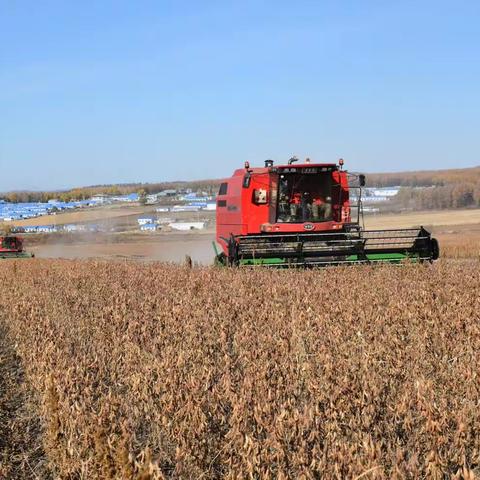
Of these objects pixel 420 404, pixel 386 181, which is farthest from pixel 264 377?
pixel 386 181

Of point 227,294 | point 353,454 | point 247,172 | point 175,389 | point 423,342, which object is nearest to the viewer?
point 353,454

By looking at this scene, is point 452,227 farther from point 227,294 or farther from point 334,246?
point 227,294

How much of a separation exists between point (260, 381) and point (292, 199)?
10.2 meters

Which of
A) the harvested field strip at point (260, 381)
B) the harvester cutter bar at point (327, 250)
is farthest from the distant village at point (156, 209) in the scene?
the harvested field strip at point (260, 381)

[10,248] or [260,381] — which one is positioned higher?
[260,381]

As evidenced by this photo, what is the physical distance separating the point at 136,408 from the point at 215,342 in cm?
181

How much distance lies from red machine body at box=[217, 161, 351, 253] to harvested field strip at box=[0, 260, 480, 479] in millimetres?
5583

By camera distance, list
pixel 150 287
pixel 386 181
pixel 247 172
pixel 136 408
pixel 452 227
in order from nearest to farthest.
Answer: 1. pixel 136 408
2. pixel 150 287
3. pixel 247 172
4. pixel 452 227
5. pixel 386 181

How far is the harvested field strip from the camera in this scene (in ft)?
9.45

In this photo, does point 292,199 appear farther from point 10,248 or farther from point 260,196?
point 10,248

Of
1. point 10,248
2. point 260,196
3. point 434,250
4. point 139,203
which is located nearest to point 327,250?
point 434,250

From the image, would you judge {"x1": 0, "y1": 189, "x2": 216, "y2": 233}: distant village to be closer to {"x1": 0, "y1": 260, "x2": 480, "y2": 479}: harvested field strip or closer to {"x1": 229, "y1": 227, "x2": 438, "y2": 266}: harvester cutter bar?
{"x1": 229, "y1": 227, "x2": 438, "y2": 266}: harvester cutter bar

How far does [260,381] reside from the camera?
3887mm

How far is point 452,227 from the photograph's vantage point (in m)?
52.1
